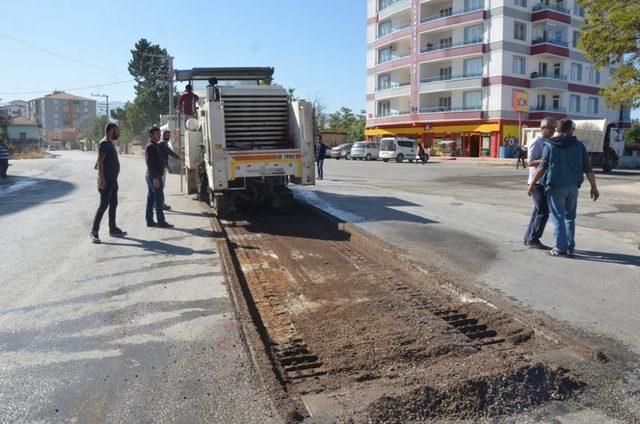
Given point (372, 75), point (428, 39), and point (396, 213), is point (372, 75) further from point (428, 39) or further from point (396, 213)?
point (396, 213)

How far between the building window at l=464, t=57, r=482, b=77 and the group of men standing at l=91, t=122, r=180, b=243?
144 feet

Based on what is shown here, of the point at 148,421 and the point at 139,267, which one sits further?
the point at 139,267

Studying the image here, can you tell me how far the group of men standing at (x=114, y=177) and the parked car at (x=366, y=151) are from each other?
3652 centimetres

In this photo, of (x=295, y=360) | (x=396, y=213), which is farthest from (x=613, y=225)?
(x=295, y=360)

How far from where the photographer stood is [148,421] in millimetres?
3312

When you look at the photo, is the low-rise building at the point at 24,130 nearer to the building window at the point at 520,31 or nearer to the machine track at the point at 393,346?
the building window at the point at 520,31

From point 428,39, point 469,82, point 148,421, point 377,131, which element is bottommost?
point 148,421

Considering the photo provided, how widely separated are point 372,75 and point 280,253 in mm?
54857

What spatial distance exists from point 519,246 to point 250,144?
5.56 meters

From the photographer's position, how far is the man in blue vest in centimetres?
713

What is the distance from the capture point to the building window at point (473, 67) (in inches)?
1957

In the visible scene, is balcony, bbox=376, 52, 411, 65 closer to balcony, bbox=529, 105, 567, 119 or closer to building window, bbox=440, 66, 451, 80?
building window, bbox=440, 66, 451, 80

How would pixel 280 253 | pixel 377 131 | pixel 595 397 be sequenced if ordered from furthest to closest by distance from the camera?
pixel 377 131, pixel 280 253, pixel 595 397

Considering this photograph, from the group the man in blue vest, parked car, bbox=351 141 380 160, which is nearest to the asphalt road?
the man in blue vest
